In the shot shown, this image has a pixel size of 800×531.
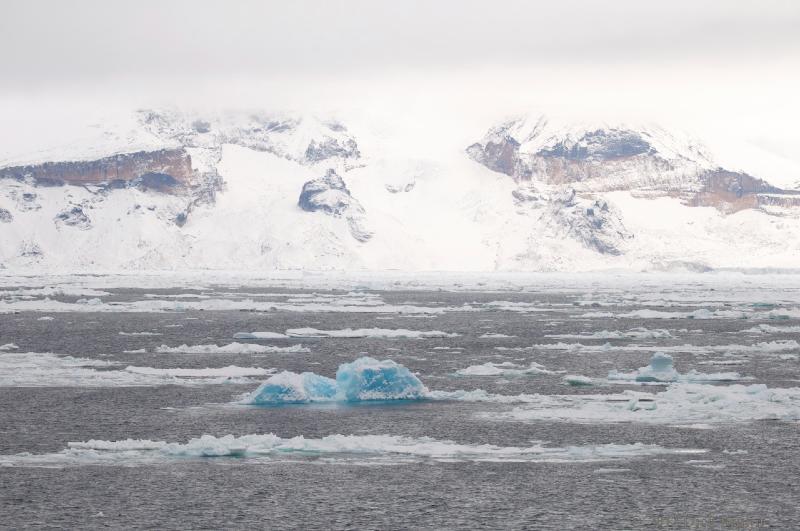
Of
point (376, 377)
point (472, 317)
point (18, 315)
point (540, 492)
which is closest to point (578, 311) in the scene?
point (472, 317)

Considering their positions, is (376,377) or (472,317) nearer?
(376,377)

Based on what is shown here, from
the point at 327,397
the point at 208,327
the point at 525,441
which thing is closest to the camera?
the point at 525,441

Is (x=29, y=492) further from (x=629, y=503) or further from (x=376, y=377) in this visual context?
(x=376, y=377)

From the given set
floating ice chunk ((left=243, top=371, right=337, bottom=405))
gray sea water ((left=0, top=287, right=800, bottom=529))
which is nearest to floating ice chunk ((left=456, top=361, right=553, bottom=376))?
gray sea water ((left=0, top=287, right=800, bottom=529))

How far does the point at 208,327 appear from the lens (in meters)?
54.6

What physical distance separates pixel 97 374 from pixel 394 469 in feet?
54.1

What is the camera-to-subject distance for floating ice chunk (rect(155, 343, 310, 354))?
40750 mm

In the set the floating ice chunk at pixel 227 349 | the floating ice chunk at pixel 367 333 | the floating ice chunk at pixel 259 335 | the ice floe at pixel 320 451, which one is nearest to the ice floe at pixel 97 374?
the floating ice chunk at pixel 227 349

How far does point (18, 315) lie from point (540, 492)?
49429 millimetres

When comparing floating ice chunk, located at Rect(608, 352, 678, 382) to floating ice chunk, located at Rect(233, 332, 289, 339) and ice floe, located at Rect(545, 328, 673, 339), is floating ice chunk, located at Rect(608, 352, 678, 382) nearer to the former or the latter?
ice floe, located at Rect(545, 328, 673, 339)

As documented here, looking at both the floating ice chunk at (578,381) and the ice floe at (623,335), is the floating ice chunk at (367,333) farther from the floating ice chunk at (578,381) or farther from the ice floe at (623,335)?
the floating ice chunk at (578,381)

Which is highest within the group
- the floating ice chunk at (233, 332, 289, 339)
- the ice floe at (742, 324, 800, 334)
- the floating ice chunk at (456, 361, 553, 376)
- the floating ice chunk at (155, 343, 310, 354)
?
the ice floe at (742, 324, 800, 334)

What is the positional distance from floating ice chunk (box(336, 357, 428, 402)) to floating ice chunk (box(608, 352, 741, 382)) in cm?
717

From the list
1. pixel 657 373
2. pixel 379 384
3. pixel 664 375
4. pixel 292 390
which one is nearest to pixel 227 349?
pixel 379 384
